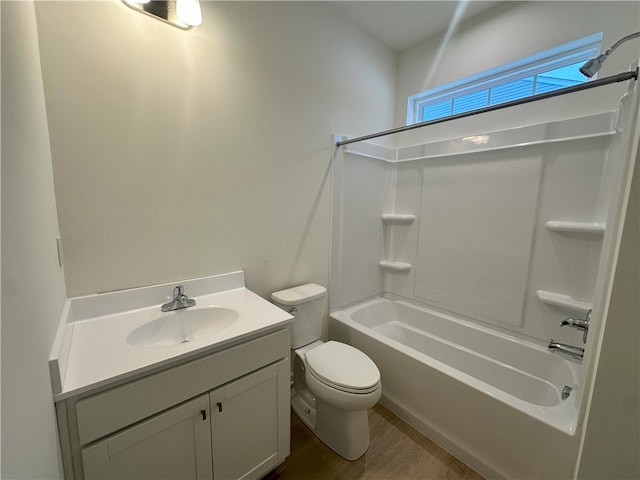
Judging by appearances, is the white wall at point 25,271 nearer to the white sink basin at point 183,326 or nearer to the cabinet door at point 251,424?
the white sink basin at point 183,326

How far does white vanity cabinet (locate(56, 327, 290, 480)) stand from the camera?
0.78 metres

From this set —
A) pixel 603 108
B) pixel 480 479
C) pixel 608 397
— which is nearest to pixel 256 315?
pixel 608 397

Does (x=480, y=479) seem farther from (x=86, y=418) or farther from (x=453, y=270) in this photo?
(x=86, y=418)

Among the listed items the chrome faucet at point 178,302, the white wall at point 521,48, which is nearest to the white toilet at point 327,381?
the chrome faucet at point 178,302

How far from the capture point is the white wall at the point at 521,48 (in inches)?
54.3

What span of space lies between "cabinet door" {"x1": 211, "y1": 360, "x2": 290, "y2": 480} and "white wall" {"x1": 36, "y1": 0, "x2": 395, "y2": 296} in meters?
0.61

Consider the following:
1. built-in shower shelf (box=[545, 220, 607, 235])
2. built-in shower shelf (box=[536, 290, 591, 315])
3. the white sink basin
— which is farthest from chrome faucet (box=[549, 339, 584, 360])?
the white sink basin

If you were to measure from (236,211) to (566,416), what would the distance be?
1.81 m

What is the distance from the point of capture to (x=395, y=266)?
2326mm

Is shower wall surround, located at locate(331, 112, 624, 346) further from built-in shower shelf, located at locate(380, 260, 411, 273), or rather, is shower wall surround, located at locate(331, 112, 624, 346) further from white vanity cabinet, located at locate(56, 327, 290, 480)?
white vanity cabinet, located at locate(56, 327, 290, 480)

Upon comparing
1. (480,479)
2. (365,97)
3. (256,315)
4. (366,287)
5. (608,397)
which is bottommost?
(480,479)

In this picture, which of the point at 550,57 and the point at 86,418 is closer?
the point at 86,418

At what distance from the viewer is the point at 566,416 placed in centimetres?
112

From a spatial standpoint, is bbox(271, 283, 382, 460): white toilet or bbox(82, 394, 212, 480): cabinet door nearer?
bbox(82, 394, 212, 480): cabinet door
